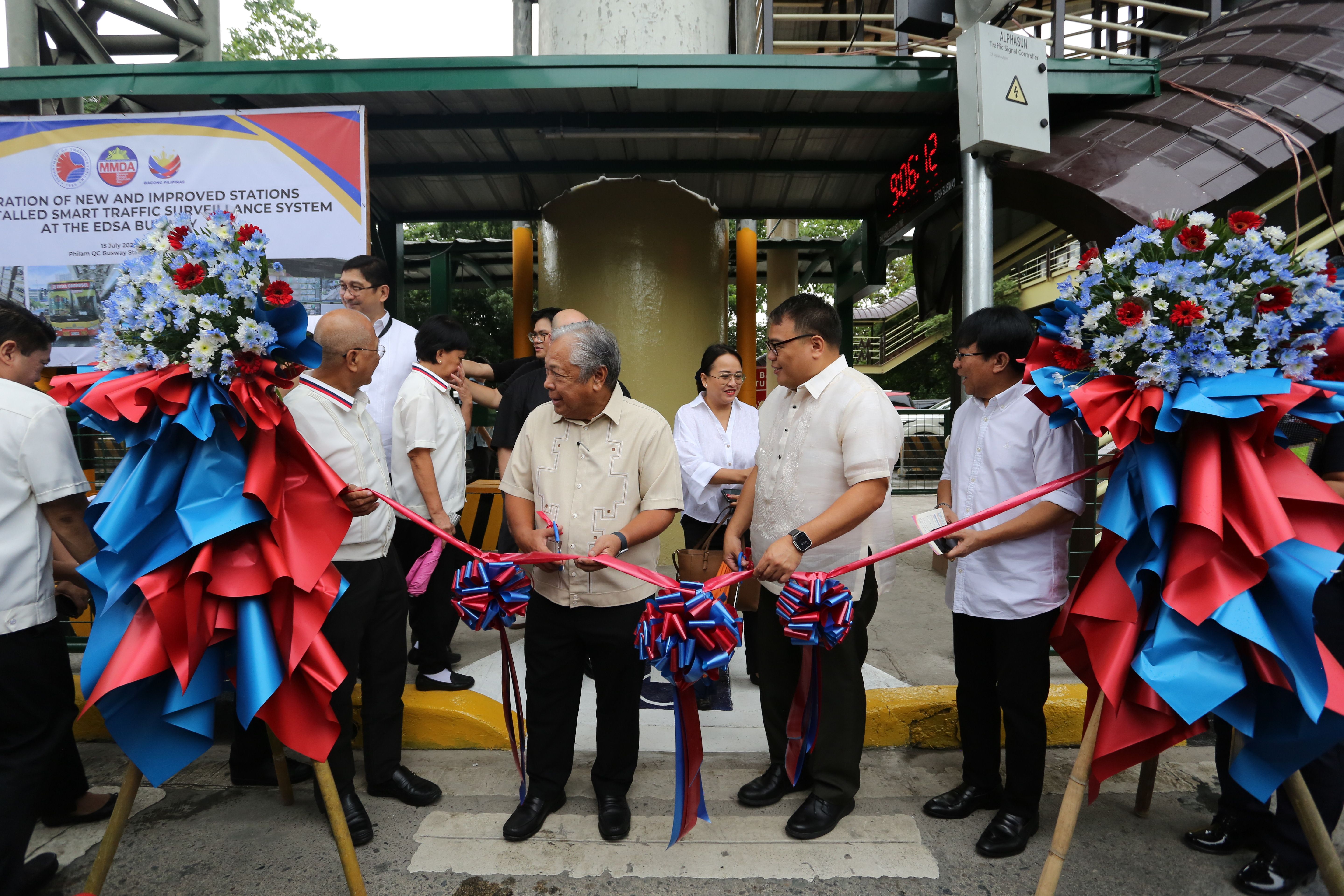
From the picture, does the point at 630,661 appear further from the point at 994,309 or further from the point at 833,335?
the point at 994,309

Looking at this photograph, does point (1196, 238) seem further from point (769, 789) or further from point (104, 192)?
point (104, 192)

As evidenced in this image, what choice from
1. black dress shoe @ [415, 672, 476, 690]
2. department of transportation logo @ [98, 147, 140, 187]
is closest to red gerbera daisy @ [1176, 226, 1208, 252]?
black dress shoe @ [415, 672, 476, 690]

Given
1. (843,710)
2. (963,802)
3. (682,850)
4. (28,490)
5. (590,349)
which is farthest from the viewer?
(963,802)

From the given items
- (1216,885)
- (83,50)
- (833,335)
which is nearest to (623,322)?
(833,335)

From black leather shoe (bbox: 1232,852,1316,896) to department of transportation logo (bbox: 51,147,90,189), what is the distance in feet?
21.9

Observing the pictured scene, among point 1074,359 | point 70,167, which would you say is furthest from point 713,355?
point 70,167

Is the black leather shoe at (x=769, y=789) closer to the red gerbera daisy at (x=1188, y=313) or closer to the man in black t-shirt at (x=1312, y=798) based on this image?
the man in black t-shirt at (x=1312, y=798)

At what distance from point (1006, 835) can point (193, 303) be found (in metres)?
3.19

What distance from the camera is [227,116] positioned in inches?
191

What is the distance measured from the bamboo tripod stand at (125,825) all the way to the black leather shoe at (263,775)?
76 centimetres

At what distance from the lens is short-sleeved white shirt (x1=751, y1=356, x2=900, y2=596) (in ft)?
9.40

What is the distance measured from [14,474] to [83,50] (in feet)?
18.2

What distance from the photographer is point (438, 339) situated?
4.04 metres

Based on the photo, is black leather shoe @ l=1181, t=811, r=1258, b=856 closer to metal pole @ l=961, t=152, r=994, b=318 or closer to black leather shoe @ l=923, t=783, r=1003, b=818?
black leather shoe @ l=923, t=783, r=1003, b=818
